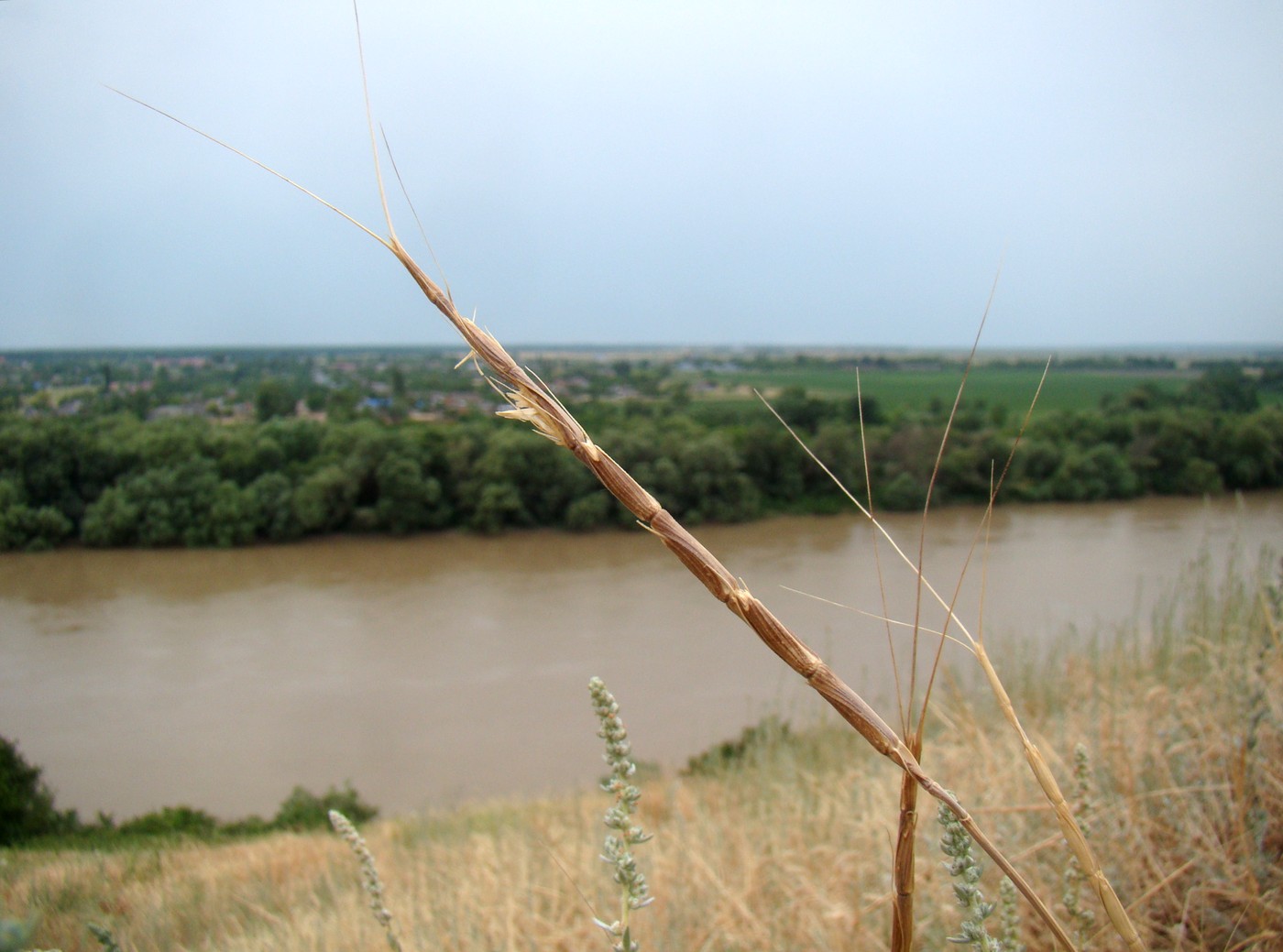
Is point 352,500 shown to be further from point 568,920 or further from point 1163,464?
point 1163,464

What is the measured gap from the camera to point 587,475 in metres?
8.55

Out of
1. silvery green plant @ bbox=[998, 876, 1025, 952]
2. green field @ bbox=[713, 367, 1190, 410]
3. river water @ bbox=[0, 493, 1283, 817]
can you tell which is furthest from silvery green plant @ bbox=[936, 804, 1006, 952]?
green field @ bbox=[713, 367, 1190, 410]

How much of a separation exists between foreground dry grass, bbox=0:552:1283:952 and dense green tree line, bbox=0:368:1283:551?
145 centimetres

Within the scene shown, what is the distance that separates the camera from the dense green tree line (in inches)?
124

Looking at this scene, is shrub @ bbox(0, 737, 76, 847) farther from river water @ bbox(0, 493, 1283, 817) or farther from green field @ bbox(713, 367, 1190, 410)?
green field @ bbox(713, 367, 1190, 410)

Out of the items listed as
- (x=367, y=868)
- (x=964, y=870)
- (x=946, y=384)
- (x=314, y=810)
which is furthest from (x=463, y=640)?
(x=964, y=870)

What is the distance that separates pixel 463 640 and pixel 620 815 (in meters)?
8.06

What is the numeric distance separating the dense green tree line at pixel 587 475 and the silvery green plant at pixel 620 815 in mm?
2219

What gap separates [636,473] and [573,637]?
2018 millimetres

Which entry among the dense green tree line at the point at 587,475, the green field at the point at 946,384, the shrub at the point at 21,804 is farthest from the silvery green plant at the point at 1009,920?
the green field at the point at 946,384

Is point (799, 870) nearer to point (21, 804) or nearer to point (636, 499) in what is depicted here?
point (636, 499)

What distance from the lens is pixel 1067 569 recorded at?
30.1 feet

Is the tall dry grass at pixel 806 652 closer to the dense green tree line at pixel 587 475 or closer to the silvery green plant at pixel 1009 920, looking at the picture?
the silvery green plant at pixel 1009 920

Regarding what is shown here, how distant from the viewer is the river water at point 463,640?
4.39 m
